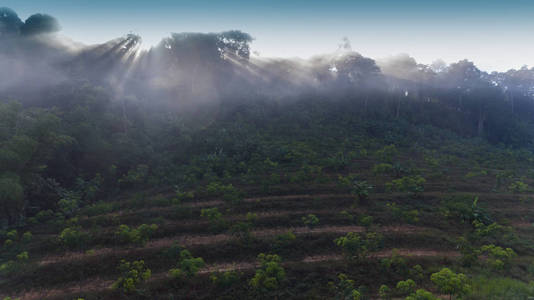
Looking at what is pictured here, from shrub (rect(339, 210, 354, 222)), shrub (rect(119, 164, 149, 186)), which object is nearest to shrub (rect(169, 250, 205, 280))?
shrub (rect(339, 210, 354, 222))

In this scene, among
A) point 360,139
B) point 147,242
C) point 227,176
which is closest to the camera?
point 147,242

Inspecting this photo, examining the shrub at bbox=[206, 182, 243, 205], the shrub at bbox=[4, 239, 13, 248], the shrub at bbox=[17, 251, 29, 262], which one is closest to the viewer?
the shrub at bbox=[17, 251, 29, 262]

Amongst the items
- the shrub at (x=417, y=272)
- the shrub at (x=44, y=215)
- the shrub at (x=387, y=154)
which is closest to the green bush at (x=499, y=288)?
the shrub at (x=417, y=272)

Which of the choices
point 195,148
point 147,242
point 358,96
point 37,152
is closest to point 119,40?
point 195,148

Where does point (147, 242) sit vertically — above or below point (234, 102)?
below

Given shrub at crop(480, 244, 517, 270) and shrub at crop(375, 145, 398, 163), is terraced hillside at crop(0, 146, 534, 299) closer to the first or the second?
shrub at crop(480, 244, 517, 270)

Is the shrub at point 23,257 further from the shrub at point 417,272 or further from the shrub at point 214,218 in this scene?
the shrub at point 417,272

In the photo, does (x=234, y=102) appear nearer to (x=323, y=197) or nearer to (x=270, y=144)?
(x=270, y=144)

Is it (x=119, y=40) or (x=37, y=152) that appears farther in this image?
(x=119, y=40)

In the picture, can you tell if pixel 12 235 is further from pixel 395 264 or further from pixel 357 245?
pixel 395 264
